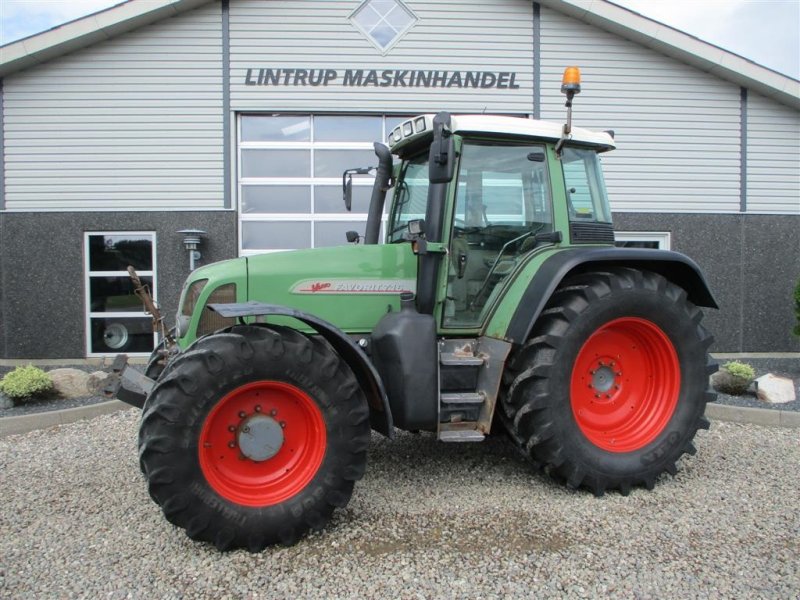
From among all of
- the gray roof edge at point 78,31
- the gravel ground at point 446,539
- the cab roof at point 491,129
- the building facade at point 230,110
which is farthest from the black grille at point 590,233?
the gray roof edge at point 78,31

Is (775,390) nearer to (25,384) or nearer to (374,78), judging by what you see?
(374,78)

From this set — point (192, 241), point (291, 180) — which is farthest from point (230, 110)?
point (192, 241)

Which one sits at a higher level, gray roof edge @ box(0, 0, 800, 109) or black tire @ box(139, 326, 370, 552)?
gray roof edge @ box(0, 0, 800, 109)

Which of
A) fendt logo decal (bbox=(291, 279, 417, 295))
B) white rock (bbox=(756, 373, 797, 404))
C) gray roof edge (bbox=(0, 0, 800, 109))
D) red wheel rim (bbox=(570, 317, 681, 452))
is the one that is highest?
gray roof edge (bbox=(0, 0, 800, 109))

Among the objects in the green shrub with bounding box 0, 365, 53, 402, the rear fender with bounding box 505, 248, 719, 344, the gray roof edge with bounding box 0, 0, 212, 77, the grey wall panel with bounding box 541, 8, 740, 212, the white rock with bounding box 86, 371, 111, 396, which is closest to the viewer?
the rear fender with bounding box 505, 248, 719, 344

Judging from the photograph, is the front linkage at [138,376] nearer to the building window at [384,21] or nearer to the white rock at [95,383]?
the white rock at [95,383]

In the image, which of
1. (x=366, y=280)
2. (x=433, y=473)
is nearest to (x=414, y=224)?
(x=366, y=280)

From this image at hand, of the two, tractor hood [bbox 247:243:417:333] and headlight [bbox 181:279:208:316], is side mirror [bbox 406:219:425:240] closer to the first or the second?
tractor hood [bbox 247:243:417:333]

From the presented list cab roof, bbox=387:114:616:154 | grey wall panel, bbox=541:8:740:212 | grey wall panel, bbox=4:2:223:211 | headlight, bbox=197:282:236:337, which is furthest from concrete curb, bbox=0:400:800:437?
grey wall panel, bbox=541:8:740:212

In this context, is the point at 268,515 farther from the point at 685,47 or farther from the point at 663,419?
the point at 685,47

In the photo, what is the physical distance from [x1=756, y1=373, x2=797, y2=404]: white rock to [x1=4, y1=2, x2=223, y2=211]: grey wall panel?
7.39 m

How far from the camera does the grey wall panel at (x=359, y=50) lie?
29.7 feet

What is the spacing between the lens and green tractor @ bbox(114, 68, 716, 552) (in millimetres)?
3172

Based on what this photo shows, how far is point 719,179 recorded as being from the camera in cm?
966
